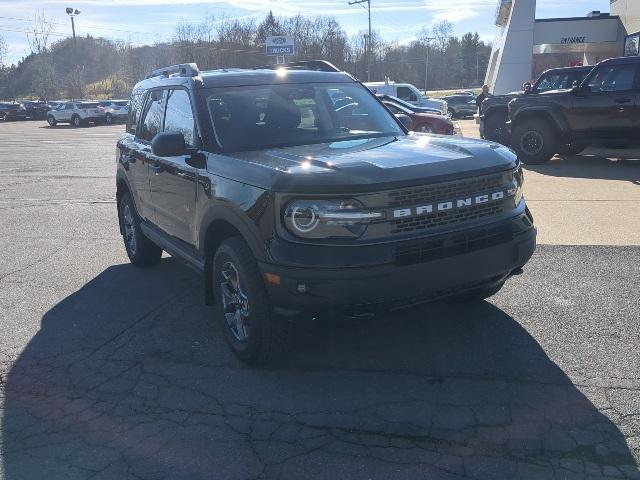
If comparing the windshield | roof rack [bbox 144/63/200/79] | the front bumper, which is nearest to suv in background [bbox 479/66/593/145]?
the windshield

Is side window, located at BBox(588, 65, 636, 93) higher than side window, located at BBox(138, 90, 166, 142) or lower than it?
higher

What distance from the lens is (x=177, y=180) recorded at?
16.5 ft

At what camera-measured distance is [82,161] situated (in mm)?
18156

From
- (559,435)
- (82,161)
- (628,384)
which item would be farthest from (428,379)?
(82,161)

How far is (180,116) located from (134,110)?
160cm

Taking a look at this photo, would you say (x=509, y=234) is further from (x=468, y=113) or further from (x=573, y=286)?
(x=468, y=113)

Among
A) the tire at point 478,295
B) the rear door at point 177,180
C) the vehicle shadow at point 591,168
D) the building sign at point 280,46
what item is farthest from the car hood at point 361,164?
the building sign at point 280,46

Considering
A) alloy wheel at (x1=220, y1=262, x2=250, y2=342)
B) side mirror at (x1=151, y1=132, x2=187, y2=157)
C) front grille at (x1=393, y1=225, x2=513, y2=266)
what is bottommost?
alloy wheel at (x1=220, y1=262, x2=250, y2=342)

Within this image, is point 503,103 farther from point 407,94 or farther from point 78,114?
point 78,114

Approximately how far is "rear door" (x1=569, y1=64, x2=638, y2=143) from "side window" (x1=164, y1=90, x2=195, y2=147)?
32.1ft

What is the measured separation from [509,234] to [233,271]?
1814 mm

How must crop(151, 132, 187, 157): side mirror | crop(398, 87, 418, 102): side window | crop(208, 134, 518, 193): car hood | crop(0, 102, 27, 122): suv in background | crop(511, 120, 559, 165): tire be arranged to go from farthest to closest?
crop(0, 102, 27, 122): suv in background < crop(398, 87, 418, 102): side window < crop(511, 120, 559, 165): tire < crop(151, 132, 187, 157): side mirror < crop(208, 134, 518, 193): car hood

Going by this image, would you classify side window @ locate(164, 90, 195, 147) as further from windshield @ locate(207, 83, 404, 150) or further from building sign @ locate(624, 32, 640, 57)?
building sign @ locate(624, 32, 640, 57)

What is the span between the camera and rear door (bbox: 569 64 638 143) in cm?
1235
